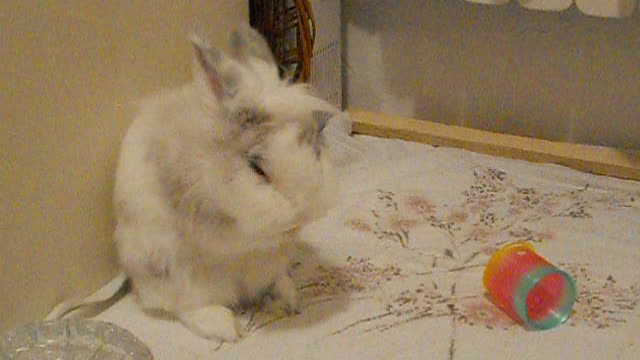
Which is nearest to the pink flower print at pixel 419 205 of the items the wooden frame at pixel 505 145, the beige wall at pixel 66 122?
the wooden frame at pixel 505 145

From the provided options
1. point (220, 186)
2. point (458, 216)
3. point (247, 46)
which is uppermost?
point (247, 46)

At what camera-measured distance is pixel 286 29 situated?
1.66 meters

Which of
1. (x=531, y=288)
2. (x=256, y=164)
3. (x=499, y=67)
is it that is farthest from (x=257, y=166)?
(x=499, y=67)

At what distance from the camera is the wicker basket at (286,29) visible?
63.2 inches

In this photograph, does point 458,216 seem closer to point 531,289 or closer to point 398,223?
point 398,223

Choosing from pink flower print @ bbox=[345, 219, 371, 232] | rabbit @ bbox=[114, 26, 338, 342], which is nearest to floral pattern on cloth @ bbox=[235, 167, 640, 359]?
pink flower print @ bbox=[345, 219, 371, 232]

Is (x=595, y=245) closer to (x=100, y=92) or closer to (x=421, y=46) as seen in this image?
(x=421, y=46)

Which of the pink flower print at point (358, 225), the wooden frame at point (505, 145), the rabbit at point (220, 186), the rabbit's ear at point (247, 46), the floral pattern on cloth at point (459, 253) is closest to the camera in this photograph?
the rabbit at point (220, 186)

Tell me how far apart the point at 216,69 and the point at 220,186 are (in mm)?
156

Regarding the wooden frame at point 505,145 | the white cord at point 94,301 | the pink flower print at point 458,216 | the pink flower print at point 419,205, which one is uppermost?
the white cord at point 94,301

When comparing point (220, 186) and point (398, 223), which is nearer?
point (220, 186)

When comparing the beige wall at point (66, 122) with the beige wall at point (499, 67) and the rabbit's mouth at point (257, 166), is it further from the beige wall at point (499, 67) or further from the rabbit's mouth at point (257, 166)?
the beige wall at point (499, 67)

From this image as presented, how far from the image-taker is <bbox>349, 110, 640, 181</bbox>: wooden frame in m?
1.72

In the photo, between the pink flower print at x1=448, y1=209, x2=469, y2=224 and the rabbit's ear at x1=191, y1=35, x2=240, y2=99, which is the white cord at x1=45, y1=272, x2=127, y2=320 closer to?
the rabbit's ear at x1=191, y1=35, x2=240, y2=99
